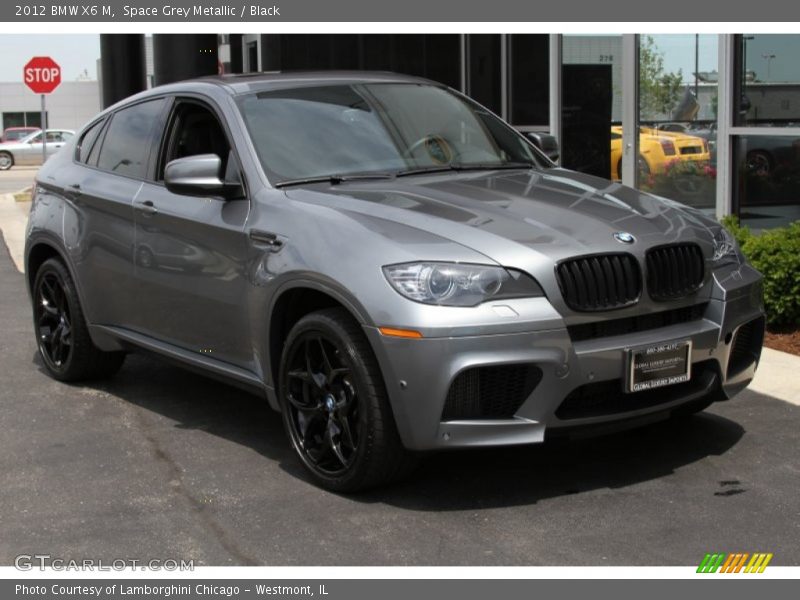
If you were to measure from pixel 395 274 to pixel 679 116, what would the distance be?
6482 mm

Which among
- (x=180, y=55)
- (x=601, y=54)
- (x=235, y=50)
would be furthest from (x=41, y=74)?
(x=601, y=54)

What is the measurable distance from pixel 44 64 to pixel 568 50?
54.2 ft

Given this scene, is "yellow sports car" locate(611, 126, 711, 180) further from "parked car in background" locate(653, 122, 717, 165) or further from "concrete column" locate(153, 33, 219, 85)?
"concrete column" locate(153, 33, 219, 85)

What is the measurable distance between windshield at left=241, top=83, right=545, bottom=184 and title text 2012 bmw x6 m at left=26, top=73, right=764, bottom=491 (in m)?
0.01

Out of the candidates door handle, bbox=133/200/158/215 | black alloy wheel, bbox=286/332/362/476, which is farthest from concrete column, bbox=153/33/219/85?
black alloy wheel, bbox=286/332/362/476

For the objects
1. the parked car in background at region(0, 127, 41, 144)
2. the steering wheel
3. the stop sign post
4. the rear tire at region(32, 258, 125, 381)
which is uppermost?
the stop sign post

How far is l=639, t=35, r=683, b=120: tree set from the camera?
10656 mm

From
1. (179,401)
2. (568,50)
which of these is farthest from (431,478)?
(568,50)

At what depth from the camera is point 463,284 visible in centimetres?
468

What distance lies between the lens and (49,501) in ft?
16.9

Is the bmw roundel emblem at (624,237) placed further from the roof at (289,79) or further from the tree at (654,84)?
the tree at (654,84)

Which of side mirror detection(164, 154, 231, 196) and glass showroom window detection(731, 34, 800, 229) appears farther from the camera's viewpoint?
glass showroom window detection(731, 34, 800, 229)

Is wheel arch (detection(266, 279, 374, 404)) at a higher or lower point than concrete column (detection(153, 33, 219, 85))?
lower

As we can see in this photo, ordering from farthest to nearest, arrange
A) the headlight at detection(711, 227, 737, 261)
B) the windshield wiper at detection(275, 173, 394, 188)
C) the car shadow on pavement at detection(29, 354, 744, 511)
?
the windshield wiper at detection(275, 173, 394, 188), the headlight at detection(711, 227, 737, 261), the car shadow on pavement at detection(29, 354, 744, 511)
